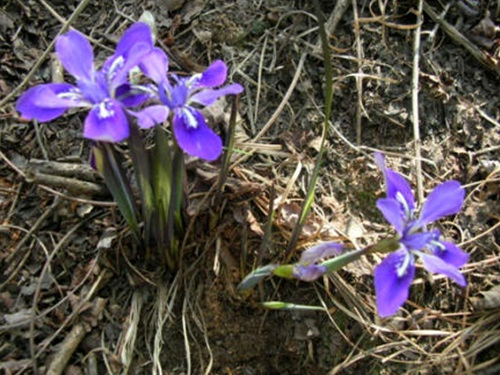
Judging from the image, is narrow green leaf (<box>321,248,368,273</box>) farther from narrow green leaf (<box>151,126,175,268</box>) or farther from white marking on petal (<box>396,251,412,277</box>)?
narrow green leaf (<box>151,126,175,268</box>)

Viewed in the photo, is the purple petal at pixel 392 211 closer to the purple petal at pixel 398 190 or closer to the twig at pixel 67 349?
the purple petal at pixel 398 190

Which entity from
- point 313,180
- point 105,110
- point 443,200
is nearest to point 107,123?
point 105,110

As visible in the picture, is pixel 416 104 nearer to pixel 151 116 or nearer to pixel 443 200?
pixel 443 200

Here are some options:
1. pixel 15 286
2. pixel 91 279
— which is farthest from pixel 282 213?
pixel 15 286

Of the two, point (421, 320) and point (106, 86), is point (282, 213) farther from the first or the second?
point (106, 86)

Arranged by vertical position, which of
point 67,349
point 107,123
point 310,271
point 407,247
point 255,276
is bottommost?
point 67,349
